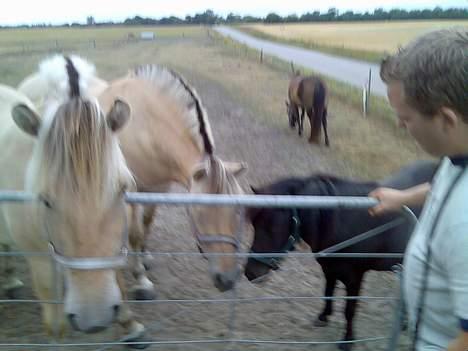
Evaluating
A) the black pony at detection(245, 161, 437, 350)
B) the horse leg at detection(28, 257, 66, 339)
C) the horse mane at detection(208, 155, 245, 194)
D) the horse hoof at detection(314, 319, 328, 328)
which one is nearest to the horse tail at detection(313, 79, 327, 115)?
the black pony at detection(245, 161, 437, 350)

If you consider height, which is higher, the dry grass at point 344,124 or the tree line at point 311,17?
the tree line at point 311,17

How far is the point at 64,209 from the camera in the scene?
181 centimetres

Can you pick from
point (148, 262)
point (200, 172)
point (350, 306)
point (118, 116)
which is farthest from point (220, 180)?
point (148, 262)

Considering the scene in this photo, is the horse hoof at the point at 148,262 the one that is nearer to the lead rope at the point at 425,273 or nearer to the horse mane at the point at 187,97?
the horse mane at the point at 187,97

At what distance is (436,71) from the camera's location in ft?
3.41

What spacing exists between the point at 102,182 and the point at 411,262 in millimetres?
1204

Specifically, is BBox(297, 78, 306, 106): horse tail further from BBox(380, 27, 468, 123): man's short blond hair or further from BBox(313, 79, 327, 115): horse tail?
BBox(380, 27, 468, 123): man's short blond hair

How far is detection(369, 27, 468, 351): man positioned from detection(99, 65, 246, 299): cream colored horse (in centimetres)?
161

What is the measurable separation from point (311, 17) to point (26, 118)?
89.0 meters

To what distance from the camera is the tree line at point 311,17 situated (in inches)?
2449

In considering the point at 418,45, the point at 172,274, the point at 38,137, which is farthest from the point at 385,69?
the point at 172,274

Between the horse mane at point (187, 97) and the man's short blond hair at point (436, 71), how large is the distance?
202cm

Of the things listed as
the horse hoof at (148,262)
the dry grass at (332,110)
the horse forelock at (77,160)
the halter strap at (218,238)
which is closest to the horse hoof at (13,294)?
the horse hoof at (148,262)

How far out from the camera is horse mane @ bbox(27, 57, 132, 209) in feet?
5.91
